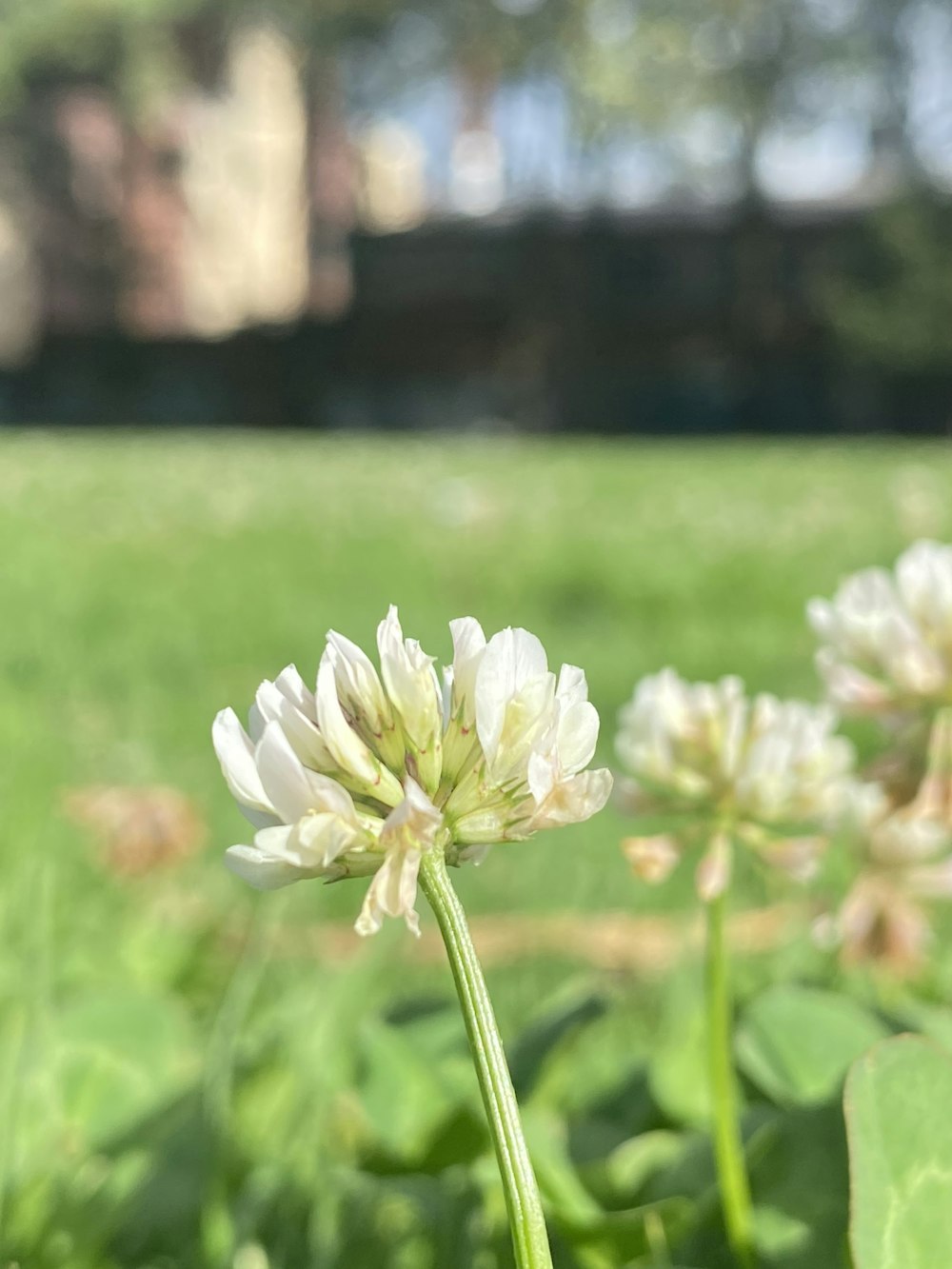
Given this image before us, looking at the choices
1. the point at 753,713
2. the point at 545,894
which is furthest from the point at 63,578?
the point at 753,713

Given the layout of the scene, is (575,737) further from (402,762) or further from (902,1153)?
(902,1153)

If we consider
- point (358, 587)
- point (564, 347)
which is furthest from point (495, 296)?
point (358, 587)

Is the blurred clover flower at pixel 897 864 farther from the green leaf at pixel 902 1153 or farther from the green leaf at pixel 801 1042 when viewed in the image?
the green leaf at pixel 902 1153

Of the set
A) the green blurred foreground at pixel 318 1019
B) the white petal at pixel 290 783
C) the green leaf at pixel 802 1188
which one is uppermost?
the white petal at pixel 290 783

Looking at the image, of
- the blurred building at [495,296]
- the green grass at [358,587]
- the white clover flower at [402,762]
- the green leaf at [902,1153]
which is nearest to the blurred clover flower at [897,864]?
A: the green leaf at [902,1153]

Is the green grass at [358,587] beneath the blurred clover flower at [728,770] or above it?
beneath

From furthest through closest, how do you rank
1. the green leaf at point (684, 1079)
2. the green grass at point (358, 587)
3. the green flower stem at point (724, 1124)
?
the green grass at point (358, 587) < the green leaf at point (684, 1079) < the green flower stem at point (724, 1124)

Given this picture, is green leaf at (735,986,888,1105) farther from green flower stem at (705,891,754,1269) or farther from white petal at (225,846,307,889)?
white petal at (225,846,307,889)
